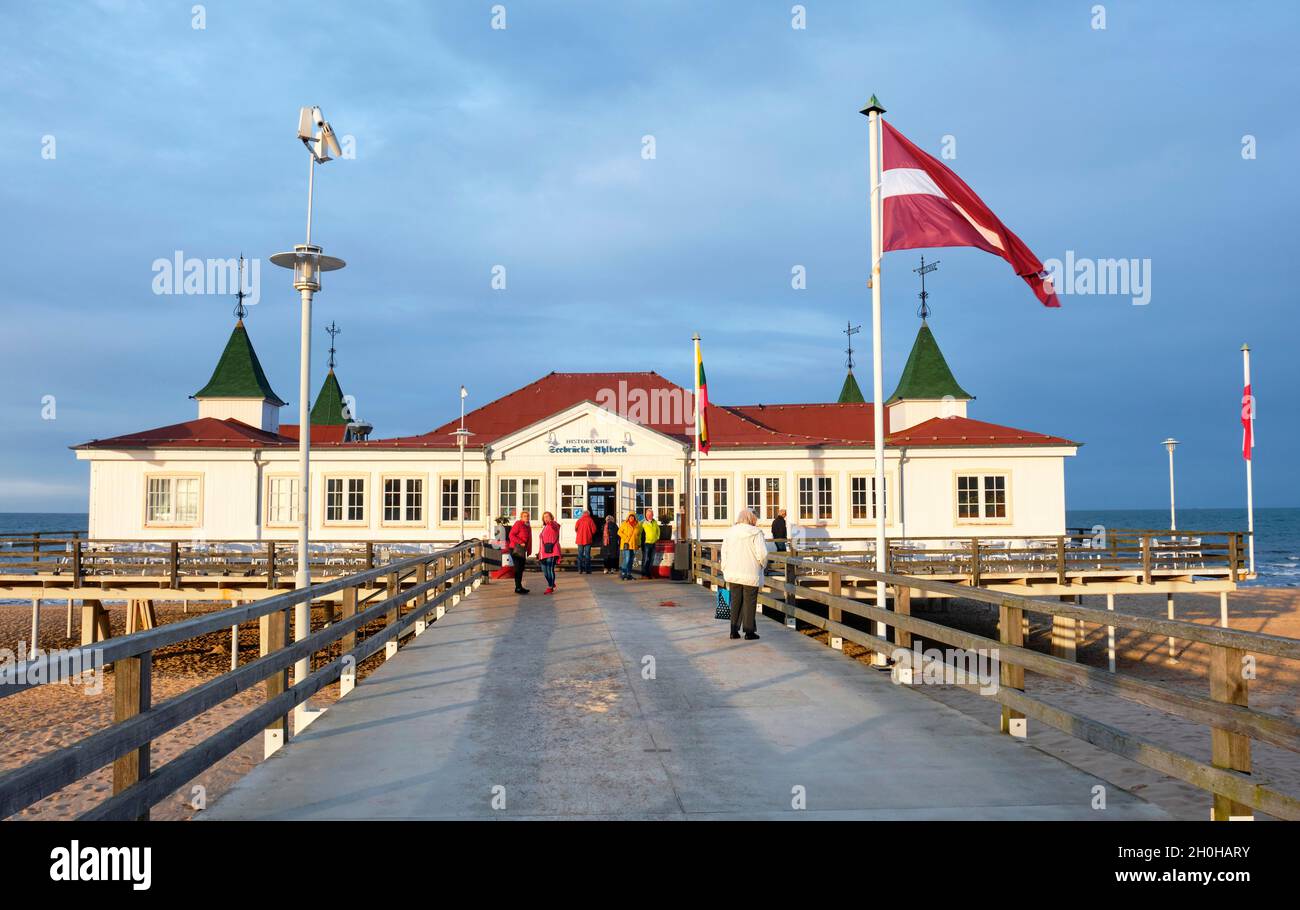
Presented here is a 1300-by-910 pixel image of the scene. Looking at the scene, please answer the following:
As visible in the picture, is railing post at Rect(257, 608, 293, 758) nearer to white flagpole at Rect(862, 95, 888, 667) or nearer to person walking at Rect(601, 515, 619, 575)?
white flagpole at Rect(862, 95, 888, 667)

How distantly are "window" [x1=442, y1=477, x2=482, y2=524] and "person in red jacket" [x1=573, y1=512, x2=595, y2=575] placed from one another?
5450 millimetres

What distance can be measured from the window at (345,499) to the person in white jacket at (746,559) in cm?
2254

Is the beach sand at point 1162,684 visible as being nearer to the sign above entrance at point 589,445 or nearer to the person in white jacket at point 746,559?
the person in white jacket at point 746,559

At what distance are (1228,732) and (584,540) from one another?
22.9 m

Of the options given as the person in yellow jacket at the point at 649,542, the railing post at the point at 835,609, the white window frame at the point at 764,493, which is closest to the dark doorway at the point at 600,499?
the white window frame at the point at 764,493

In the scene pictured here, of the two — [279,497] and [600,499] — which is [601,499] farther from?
[279,497]

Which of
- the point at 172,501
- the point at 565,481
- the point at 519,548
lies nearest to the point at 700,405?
the point at 565,481

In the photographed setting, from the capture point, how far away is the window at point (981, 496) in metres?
33.1

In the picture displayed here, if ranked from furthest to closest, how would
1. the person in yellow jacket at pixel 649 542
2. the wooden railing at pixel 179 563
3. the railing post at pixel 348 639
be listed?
the person in yellow jacket at pixel 649 542 < the wooden railing at pixel 179 563 < the railing post at pixel 348 639

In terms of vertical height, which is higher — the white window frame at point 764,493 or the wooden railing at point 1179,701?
the white window frame at point 764,493

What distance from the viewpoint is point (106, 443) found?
32281 mm

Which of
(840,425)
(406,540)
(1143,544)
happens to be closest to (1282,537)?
(840,425)

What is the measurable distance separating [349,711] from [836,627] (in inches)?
247
